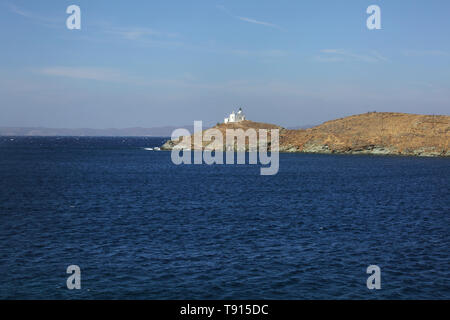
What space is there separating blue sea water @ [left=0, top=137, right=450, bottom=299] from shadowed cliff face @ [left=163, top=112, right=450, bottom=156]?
110129mm

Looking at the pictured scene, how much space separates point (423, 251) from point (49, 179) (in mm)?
67418

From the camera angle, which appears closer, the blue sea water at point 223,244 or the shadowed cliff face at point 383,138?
the blue sea water at point 223,244

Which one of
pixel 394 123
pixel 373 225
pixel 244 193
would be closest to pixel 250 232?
pixel 373 225

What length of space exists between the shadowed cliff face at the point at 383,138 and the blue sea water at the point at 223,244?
110129 mm

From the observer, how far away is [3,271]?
2583cm

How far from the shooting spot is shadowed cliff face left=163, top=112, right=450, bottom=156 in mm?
163000

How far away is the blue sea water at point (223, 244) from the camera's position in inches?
935

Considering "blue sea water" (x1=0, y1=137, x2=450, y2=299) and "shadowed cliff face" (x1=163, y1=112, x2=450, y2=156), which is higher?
"shadowed cliff face" (x1=163, y1=112, x2=450, y2=156)

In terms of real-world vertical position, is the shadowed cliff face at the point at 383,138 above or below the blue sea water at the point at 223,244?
above

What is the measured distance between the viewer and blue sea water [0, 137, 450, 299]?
23759mm

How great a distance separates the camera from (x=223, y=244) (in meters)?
32.3

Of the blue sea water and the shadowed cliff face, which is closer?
the blue sea water

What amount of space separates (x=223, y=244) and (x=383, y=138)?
156 meters
